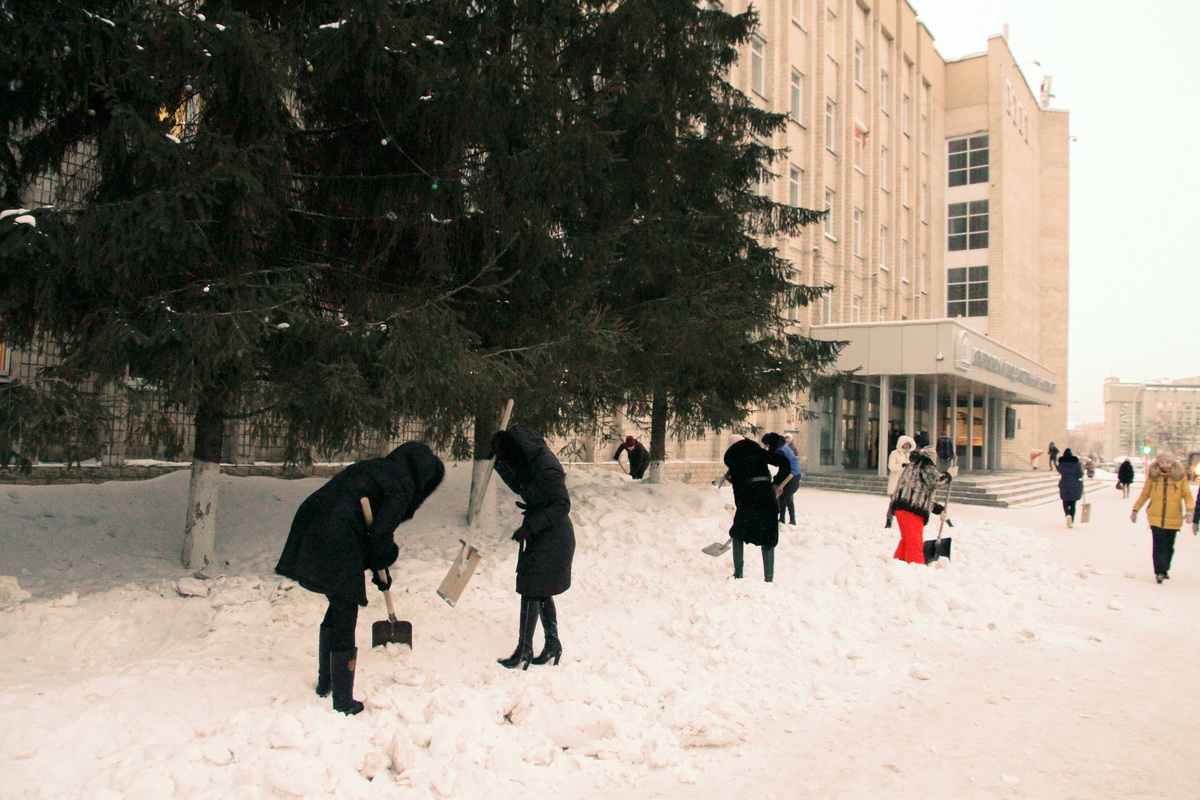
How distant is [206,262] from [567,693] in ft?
14.1

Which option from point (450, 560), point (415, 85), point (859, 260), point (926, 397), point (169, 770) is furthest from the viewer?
point (926, 397)

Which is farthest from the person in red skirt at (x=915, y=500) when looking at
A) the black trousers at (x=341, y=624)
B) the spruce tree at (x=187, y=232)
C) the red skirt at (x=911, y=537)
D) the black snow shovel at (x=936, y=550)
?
the black trousers at (x=341, y=624)

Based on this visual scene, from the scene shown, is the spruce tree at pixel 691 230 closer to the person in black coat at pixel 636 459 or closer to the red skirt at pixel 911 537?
the person in black coat at pixel 636 459

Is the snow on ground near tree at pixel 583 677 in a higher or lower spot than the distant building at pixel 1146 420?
lower

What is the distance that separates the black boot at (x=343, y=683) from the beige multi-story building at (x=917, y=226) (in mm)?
11826

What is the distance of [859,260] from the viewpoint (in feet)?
114

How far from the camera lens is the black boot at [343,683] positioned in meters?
4.38

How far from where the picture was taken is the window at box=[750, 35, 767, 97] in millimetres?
28266

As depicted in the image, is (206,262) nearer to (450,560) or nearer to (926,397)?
(450,560)

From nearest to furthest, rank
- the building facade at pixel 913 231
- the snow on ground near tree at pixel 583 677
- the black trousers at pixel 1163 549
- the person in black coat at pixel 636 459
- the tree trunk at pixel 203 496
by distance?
the snow on ground near tree at pixel 583 677 < the tree trunk at pixel 203 496 < the black trousers at pixel 1163 549 < the person in black coat at pixel 636 459 < the building facade at pixel 913 231

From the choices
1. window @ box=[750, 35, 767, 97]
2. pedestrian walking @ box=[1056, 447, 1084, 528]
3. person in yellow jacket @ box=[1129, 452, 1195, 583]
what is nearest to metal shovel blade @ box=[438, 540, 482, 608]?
person in yellow jacket @ box=[1129, 452, 1195, 583]

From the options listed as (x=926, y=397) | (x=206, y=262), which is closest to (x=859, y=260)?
(x=926, y=397)

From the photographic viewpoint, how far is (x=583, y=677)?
496 centimetres

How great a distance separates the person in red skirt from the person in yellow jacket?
3.26 meters
